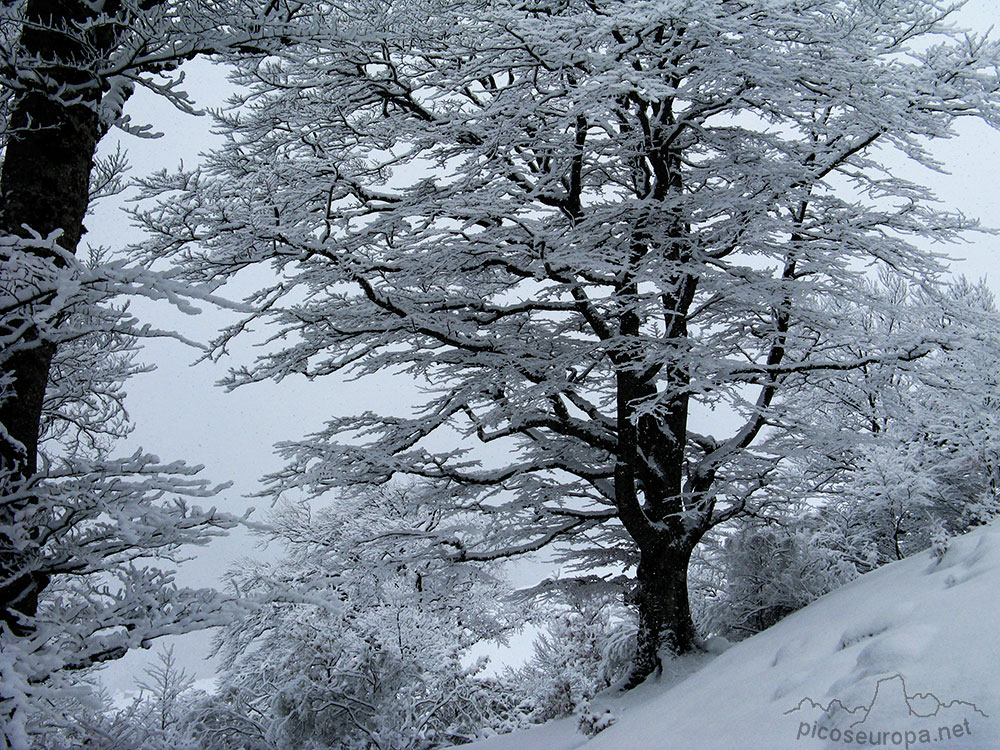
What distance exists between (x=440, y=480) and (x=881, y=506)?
16.5ft

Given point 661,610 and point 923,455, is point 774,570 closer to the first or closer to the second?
point 661,610

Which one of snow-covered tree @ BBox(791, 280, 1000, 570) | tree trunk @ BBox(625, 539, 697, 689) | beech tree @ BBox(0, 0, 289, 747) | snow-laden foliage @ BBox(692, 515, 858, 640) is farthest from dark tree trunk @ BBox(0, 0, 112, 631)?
snow-laden foliage @ BBox(692, 515, 858, 640)

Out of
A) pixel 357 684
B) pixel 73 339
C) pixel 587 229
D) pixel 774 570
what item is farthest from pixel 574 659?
pixel 73 339

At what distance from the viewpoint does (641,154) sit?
7.22 meters

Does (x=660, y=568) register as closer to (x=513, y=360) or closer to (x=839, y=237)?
(x=513, y=360)

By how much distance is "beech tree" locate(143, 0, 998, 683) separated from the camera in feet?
18.8

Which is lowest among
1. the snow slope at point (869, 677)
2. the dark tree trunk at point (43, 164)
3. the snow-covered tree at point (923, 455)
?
the snow slope at point (869, 677)

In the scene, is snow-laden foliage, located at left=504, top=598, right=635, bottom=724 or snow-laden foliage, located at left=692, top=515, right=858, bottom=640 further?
snow-laden foliage, located at left=504, top=598, right=635, bottom=724

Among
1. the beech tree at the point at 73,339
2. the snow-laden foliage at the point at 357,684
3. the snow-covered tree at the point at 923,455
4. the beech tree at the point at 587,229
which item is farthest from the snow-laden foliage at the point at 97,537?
the snow-covered tree at the point at 923,455

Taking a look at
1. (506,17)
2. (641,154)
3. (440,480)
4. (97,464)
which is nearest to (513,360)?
(440,480)

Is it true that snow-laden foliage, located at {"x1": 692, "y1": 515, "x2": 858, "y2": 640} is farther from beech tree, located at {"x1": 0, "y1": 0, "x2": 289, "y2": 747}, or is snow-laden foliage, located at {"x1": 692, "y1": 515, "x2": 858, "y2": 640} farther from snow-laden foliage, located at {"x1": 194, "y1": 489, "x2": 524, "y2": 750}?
beech tree, located at {"x1": 0, "y1": 0, "x2": 289, "y2": 747}

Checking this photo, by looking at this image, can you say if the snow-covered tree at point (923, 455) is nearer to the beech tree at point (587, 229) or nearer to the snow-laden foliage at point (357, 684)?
the beech tree at point (587, 229)

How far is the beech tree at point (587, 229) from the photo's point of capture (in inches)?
225

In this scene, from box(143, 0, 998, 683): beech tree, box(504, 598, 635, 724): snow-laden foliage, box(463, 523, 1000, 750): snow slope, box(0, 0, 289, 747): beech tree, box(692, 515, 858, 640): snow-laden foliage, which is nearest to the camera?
box(463, 523, 1000, 750): snow slope
